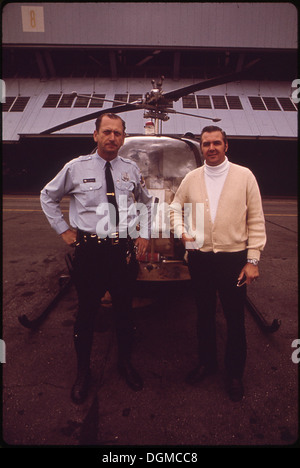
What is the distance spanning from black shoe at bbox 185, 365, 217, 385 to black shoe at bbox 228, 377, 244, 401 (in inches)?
8.8

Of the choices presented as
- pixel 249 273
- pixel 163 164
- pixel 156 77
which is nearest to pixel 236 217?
pixel 249 273

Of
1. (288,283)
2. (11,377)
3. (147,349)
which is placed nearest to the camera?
(11,377)

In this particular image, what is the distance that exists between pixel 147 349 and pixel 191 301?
1270 millimetres

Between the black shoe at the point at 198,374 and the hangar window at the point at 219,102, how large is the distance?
15.7 meters

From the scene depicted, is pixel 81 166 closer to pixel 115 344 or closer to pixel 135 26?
pixel 115 344

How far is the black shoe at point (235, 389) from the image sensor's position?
90.0 inches

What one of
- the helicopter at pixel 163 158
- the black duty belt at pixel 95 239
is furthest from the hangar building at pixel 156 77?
the black duty belt at pixel 95 239

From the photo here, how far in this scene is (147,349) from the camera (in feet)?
9.63

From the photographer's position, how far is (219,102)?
1600cm

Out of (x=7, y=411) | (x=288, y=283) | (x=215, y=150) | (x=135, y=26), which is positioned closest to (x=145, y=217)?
(x=215, y=150)

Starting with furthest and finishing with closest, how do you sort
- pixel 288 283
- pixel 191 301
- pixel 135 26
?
pixel 135 26, pixel 288 283, pixel 191 301

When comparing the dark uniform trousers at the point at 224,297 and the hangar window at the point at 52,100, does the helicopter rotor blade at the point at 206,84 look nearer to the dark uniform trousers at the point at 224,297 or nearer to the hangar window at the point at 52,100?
the dark uniform trousers at the point at 224,297

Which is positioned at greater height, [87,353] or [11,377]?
[87,353]

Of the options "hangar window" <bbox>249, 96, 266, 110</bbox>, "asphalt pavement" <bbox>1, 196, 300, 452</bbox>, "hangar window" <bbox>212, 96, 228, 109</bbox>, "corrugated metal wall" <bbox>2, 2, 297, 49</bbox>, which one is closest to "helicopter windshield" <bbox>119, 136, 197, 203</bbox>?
→ "asphalt pavement" <bbox>1, 196, 300, 452</bbox>
